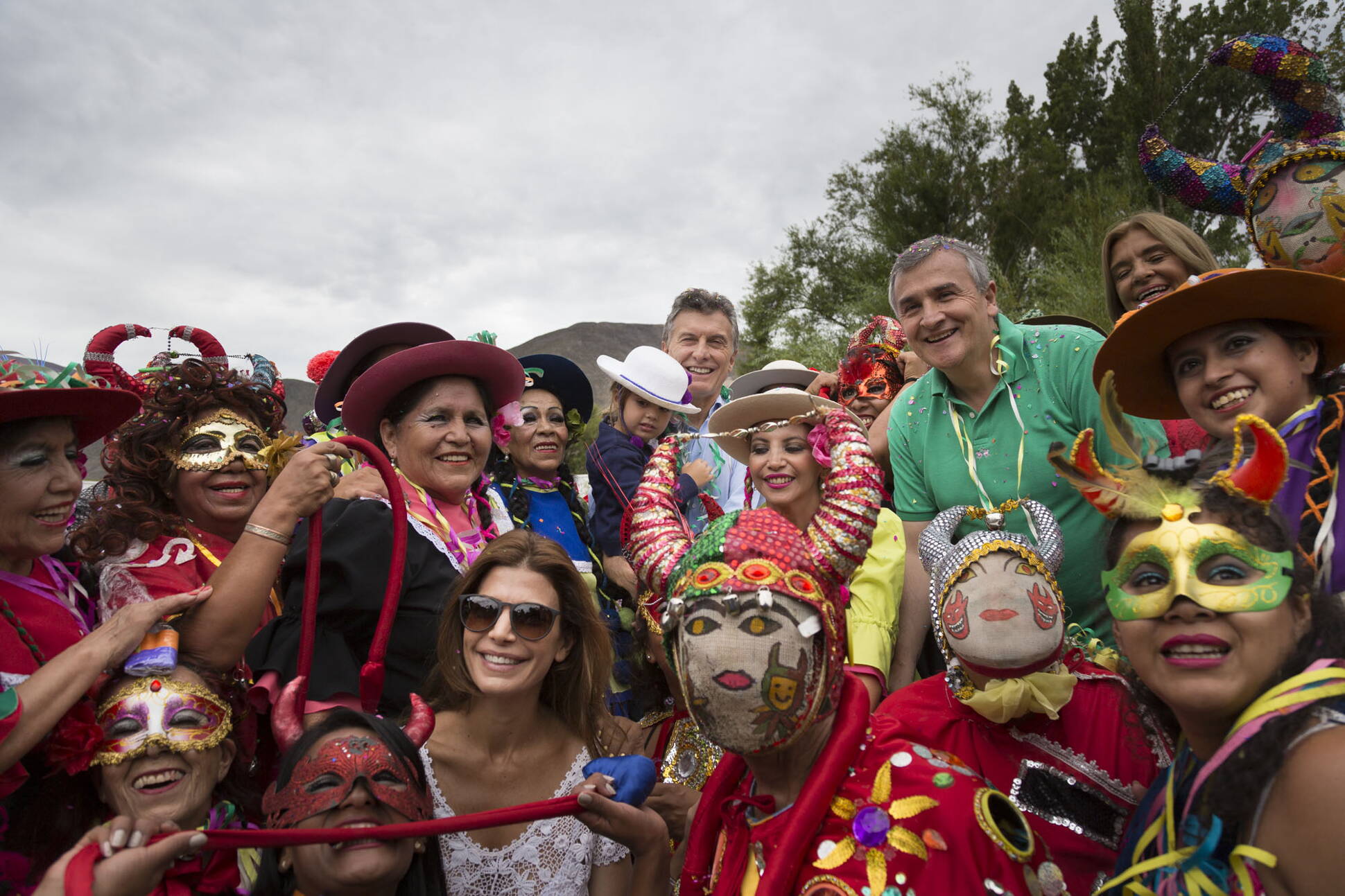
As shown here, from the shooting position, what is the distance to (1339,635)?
76.8 inches

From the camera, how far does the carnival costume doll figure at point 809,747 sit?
2.09 meters

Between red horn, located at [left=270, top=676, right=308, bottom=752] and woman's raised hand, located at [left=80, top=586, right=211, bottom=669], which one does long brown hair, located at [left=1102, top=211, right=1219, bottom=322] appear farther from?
woman's raised hand, located at [left=80, top=586, right=211, bottom=669]

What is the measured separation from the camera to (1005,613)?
8.86 ft

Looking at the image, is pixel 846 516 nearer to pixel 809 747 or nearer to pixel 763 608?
pixel 763 608

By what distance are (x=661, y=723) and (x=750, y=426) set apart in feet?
4.48

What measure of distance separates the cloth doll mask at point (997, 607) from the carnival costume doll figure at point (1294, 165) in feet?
5.27

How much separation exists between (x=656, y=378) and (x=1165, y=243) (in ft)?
8.84

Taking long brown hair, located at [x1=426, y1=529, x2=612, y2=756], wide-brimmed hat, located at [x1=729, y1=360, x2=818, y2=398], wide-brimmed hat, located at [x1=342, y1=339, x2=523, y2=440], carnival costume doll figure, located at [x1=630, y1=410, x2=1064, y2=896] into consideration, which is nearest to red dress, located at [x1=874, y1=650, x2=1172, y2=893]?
carnival costume doll figure, located at [x1=630, y1=410, x2=1064, y2=896]

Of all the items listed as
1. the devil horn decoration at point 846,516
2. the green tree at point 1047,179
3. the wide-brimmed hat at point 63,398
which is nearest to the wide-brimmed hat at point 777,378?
the devil horn decoration at point 846,516

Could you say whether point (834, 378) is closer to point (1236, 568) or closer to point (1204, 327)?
point (1204, 327)

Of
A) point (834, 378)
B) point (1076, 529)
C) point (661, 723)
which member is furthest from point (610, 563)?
point (1076, 529)

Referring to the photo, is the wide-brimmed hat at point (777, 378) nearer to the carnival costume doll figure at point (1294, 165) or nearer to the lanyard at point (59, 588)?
the carnival costume doll figure at point (1294, 165)

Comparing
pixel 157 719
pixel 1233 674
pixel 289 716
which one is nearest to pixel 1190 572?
pixel 1233 674

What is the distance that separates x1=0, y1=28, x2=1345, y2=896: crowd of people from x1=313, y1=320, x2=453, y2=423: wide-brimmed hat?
21mm
